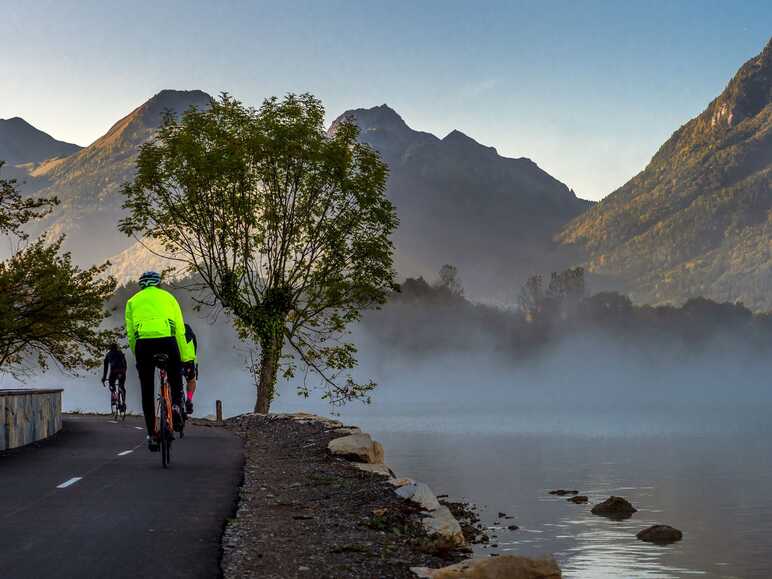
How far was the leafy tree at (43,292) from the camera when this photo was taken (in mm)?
35969

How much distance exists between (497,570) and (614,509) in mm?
28309

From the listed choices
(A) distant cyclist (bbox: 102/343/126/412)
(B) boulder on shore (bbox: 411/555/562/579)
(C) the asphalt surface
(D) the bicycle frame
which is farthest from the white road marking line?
(A) distant cyclist (bbox: 102/343/126/412)

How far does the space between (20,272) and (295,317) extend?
38.8 ft

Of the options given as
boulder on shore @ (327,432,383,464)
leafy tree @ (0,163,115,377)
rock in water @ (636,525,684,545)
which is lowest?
rock in water @ (636,525,684,545)

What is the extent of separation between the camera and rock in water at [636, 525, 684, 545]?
3083 centimetres

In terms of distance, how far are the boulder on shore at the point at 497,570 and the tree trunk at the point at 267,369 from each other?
32334mm

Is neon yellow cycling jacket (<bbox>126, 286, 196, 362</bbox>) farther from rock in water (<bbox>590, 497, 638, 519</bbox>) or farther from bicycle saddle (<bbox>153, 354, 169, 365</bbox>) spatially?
rock in water (<bbox>590, 497, 638, 519</bbox>)

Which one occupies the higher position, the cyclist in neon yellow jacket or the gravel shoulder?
the cyclist in neon yellow jacket

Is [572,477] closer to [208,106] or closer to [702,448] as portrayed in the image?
[208,106]

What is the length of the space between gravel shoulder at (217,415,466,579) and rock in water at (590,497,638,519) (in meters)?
18.0

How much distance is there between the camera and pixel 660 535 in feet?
103

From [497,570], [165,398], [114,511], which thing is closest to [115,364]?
[165,398]

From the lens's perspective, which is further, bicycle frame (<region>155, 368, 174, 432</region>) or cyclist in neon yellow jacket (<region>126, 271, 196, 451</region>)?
bicycle frame (<region>155, 368, 174, 432</region>)

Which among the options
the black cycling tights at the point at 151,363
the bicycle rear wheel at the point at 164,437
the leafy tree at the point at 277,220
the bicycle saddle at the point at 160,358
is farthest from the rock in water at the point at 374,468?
the leafy tree at the point at 277,220
